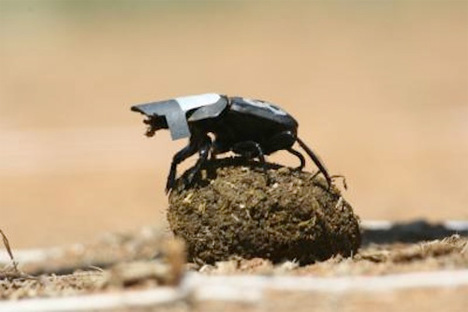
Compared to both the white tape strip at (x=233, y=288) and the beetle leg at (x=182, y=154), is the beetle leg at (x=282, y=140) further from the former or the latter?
the white tape strip at (x=233, y=288)

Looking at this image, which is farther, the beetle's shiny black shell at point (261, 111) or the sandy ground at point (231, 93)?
the sandy ground at point (231, 93)

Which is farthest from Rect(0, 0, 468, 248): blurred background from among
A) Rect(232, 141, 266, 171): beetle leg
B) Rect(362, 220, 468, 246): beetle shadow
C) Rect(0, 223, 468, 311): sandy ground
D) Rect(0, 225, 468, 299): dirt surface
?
Rect(0, 223, 468, 311): sandy ground

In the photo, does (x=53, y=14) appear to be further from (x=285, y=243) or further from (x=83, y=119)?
(x=285, y=243)

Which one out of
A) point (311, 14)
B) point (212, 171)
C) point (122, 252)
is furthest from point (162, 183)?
point (311, 14)

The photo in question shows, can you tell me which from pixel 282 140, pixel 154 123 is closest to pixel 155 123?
pixel 154 123

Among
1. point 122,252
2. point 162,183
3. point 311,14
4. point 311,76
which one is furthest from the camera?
point 311,14

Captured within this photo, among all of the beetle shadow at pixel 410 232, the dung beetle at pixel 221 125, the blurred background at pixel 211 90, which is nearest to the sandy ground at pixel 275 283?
the dung beetle at pixel 221 125

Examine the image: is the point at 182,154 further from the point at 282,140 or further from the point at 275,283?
the point at 275,283
